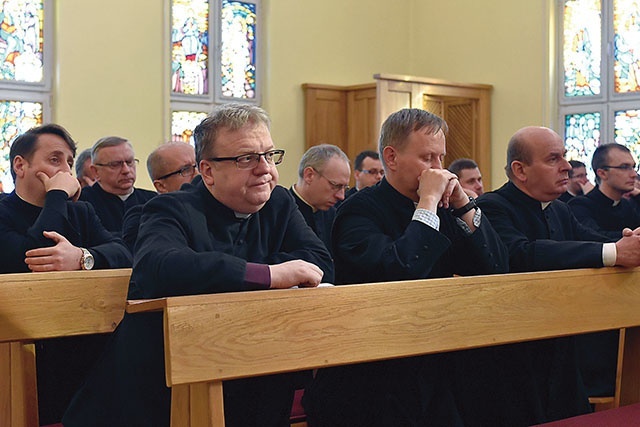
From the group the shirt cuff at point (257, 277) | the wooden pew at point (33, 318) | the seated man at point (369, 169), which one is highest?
the seated man at point (369, 169)

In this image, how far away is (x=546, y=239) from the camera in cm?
439

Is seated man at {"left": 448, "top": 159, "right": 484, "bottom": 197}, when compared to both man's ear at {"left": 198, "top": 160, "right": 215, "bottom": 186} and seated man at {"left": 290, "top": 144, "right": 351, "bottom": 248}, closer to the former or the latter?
seated man at {"left": 290, "top": 144, "right": 351, "bottom": 248}

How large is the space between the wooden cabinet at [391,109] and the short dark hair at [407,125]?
7.82m

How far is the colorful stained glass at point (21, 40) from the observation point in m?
10.1

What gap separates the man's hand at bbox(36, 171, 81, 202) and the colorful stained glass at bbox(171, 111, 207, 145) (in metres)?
6.94

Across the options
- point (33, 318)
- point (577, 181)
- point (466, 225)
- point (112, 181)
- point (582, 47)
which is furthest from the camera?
point (582, 47)

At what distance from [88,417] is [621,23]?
34.4 feet

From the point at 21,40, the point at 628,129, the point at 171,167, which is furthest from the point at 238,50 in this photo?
the point at 171,167

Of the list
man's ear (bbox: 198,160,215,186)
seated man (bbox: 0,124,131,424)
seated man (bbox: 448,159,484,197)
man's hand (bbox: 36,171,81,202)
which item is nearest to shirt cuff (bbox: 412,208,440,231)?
man's ear (bbox: 198,160,215,186)

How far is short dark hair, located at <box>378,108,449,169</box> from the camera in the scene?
3764mm

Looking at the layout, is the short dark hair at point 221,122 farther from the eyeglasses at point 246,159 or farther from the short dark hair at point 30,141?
the short dark hair at point 30,141

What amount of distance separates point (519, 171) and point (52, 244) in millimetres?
2224

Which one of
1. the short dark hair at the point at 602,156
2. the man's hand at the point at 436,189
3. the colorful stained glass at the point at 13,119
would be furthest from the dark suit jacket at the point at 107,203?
the colorful stained glass at the point at 13,119

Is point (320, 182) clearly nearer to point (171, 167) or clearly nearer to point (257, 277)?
point (171, 167)
